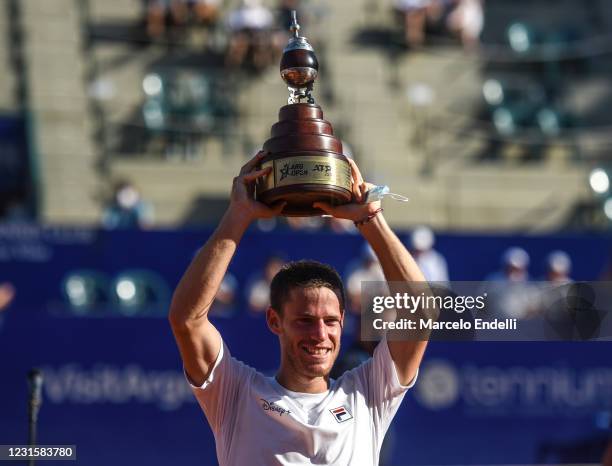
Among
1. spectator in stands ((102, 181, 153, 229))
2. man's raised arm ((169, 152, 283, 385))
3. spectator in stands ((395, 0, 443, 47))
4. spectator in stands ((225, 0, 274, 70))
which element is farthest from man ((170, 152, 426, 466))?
spectator in stands ((395, 0, 443, 47))

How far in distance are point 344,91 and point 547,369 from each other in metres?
6.02

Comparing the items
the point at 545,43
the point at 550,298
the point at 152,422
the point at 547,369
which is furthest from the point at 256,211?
the point at 545,43

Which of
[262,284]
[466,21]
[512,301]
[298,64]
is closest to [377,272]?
[262,284]

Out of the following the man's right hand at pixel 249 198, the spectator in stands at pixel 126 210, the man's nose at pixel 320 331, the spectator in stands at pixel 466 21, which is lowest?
the man's nose at pixel 320 331

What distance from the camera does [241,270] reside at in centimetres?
1090

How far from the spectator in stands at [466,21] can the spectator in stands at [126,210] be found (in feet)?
17.2

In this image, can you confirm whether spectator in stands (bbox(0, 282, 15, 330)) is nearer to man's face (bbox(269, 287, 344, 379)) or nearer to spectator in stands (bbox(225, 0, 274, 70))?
spectator in stands (bbox(225, 0, 274, 70))

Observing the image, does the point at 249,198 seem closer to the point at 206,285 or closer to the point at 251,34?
the point at 206,285

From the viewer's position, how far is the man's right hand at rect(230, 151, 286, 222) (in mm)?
3869

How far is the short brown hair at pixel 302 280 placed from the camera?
3957mm

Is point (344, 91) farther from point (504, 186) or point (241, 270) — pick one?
point (241, 270)

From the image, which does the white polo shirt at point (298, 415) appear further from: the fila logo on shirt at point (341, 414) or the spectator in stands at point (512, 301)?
the spectator in stands at point (512, 301)

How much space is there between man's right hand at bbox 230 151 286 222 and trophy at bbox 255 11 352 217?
2 cm

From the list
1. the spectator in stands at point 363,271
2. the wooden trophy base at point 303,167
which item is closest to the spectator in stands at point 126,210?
the spectator in stands at point 363,271
